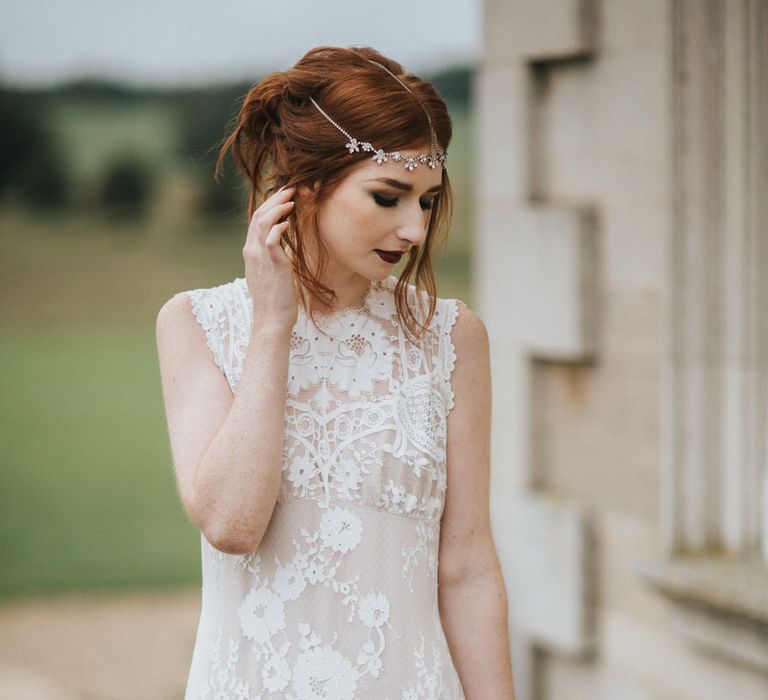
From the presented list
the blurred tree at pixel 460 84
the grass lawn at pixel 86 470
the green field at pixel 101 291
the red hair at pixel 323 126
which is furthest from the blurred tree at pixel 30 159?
the red hair at pixel 323 126

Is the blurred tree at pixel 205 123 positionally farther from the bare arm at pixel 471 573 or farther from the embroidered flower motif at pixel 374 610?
the embroidered flower motif at pixel 374 610

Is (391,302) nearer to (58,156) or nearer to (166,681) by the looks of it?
(166,681)

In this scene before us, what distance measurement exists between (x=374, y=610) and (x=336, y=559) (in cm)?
10

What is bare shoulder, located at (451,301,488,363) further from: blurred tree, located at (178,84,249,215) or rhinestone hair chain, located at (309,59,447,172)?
blurred tree, located at (178,84,249,215)

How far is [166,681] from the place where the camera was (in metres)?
8.71

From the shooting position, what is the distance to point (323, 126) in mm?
2111

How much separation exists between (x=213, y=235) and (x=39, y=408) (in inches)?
165

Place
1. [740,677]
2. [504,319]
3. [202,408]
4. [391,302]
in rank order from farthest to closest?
1. [504,319]
2. [740,677]
3. [391,302]
4. [202,408]

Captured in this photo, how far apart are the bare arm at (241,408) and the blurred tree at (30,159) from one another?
72.4 ft

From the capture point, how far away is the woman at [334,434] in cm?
205

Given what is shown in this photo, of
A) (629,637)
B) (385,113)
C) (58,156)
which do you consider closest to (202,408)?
(385,113)

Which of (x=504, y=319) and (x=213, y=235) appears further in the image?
(x=213, y=235)

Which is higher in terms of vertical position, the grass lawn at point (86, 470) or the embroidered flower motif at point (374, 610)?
the embroidered flower motif at point (374, 610)

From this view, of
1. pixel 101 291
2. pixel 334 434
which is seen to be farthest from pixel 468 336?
pixel 101 291
